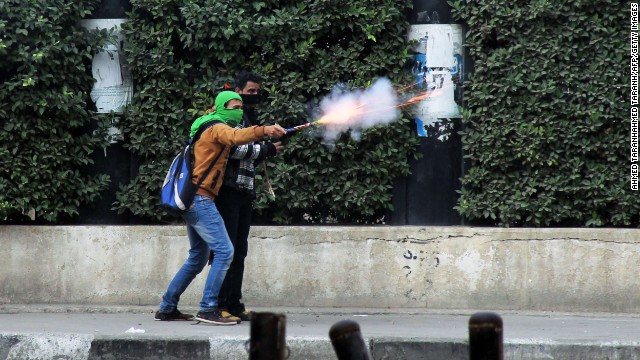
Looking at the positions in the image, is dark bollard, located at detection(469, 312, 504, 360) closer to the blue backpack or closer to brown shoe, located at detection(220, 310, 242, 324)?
the blue backpack

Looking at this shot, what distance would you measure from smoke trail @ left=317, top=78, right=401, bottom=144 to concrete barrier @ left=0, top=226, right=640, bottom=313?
32.0 inches

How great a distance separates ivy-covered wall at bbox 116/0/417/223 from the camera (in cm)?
831

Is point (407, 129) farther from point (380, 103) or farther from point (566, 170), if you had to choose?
point (566, 170)

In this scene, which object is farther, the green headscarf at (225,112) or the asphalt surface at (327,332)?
the green headscarf at (225,112)

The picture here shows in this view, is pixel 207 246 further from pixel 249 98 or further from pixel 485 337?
pixel 485 337

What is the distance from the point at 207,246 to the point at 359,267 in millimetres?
1497

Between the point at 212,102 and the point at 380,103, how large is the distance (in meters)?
1.40

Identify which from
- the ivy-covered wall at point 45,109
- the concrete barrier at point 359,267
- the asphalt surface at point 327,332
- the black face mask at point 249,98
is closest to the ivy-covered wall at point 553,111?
the concrete barrier at point 359,267

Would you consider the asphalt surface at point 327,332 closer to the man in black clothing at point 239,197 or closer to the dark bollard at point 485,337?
the man in black clothing at point 239,197

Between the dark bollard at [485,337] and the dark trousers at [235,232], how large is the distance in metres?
5.12

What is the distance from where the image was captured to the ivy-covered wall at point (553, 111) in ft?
26.7

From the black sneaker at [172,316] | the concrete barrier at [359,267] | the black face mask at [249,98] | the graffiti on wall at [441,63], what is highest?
the graffiti on wall at [441,63]

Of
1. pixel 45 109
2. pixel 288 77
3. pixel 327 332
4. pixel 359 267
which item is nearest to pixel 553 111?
pixel 359 267

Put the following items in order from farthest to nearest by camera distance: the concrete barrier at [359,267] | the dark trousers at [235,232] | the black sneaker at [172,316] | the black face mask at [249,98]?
the concrete barrier at [359,267], the black sneaker at [172,316], the black face mask at [249,98], the dark trousers at [235,232]
